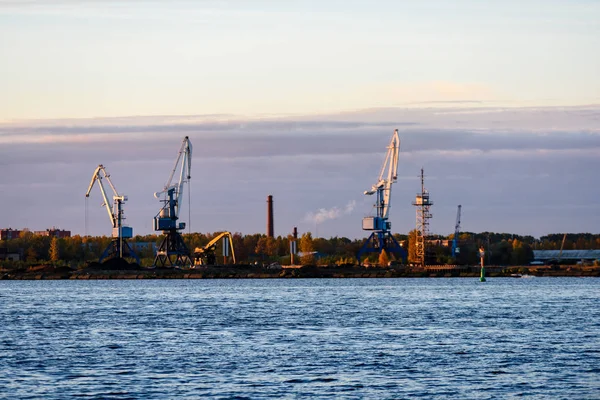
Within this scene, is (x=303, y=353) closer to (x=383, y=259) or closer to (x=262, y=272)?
(x=262, y=272)

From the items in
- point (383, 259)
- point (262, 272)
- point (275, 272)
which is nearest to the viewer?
point (262, 272)

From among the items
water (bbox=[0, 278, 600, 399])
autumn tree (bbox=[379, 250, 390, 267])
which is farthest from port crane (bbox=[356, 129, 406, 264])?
water (bbox=[0, 278, 600, 399])

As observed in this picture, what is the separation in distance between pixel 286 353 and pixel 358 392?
10092mm

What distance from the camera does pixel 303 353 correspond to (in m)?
39.9

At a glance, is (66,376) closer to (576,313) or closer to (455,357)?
(455,357)

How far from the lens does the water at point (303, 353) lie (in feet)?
101

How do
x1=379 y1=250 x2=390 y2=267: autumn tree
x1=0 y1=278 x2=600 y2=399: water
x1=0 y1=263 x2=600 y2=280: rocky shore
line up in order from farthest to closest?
1. x1=379 y1=250 x2=390 y2=267: autumn tree
2. x1=0 y1=263 x2=600 y2=280: rocky shore
3. x1=0 y1=278 x2=600 y2=399: water

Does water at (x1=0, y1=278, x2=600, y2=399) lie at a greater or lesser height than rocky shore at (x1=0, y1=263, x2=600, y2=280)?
lesser

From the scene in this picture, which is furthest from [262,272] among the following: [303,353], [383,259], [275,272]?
[303,353]

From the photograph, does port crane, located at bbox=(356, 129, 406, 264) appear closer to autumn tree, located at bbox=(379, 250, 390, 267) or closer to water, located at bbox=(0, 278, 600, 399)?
autumn tree, located at bbox=(379, 250, 390, 267)

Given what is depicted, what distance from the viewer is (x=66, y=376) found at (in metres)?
33.8

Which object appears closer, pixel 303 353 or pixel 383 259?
pixel 303 353

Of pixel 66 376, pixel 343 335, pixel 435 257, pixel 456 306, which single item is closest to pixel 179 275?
pixel 435 257

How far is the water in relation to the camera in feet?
101
